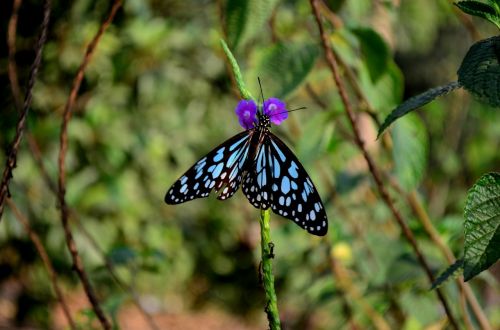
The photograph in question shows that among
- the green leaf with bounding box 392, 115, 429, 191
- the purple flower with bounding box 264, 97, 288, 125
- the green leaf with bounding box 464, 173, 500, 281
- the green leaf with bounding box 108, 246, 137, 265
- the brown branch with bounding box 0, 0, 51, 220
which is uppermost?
the green leaf with bounding box 108, 246, 137, 265

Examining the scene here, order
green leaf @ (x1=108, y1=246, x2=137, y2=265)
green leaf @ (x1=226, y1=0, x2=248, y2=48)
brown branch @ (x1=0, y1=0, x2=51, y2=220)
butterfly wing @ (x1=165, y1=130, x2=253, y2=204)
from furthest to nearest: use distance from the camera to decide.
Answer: green leaf @ (x1=108, y1=246, x2=137, y2=265) < green leaf @ (x1=226, y1=0, x2=248, y2=48) < brown branch @ (x1=0, y1=0, x2=51, y2=220) < butterfly wing @ (x1=165, y1=130, x2=253, y2=204)

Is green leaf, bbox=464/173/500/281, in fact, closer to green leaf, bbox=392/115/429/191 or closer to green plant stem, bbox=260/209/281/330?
green plant stem, bbox=260/209/281/330

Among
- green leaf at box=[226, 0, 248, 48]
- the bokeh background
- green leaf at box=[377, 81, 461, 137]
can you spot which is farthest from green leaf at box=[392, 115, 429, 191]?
green leaf at box=[377, 81, 461, 137]

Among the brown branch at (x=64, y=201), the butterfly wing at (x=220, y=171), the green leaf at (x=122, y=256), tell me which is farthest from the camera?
the green leaf at (x=122, y=256)

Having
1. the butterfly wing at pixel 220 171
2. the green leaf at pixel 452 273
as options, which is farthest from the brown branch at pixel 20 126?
the green leaf at pixel 452 273

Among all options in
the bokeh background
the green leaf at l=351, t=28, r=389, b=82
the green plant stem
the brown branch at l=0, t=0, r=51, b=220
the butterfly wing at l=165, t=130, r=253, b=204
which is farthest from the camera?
the bokeh background

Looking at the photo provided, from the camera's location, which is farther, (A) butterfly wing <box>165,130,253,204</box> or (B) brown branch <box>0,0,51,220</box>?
(B) brown branch <box>0,0,51,220</box>

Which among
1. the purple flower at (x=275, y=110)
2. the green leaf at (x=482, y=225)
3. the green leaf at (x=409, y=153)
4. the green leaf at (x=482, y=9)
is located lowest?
the green leaf at (x=482, y=225)

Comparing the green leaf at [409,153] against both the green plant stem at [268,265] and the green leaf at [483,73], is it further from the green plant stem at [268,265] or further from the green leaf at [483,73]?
the green plant stem at [268,265]

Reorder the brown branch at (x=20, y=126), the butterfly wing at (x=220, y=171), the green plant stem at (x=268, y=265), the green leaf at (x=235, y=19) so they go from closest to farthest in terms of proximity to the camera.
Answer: the green plant stem at (x=268, y=265) → the butterfly wing at (x=220, y=171) → the brown branch at (x=20, y=126) → the green leaf at (x=235, y=19)
